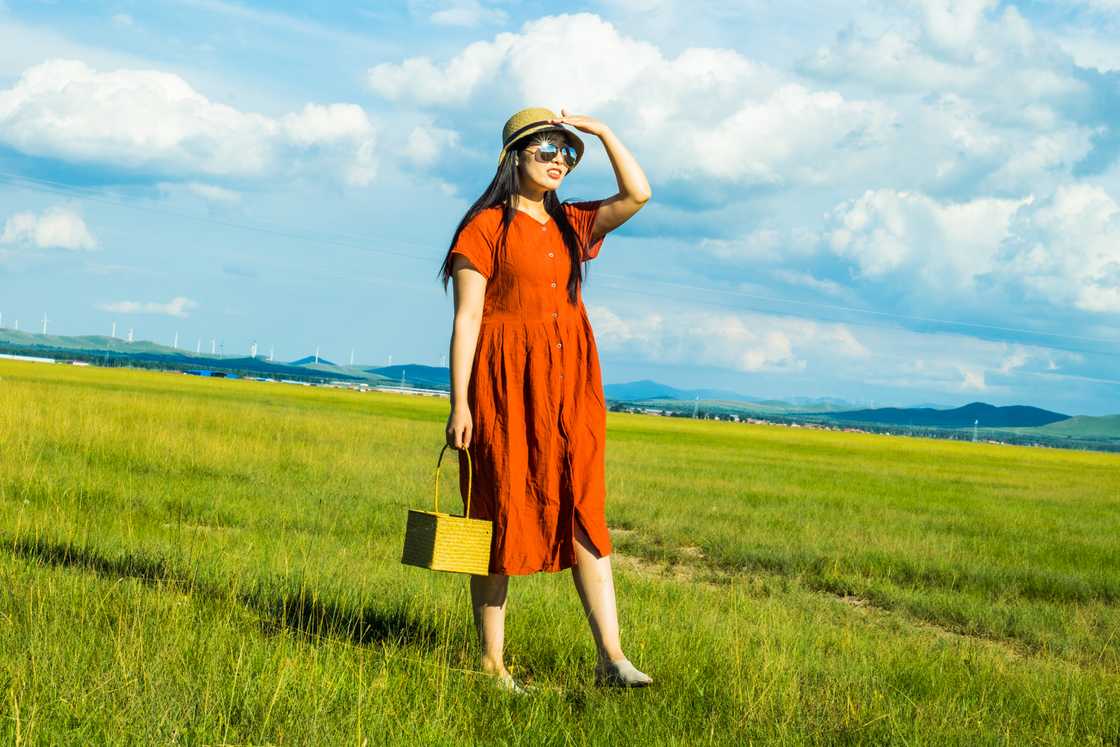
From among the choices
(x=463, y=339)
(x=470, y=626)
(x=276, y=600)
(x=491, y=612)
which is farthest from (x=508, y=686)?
(x=276, y=600)

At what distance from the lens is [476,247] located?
183 inches

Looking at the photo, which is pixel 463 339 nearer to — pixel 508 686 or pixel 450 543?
pixel 450 543

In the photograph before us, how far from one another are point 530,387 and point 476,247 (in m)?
0.61

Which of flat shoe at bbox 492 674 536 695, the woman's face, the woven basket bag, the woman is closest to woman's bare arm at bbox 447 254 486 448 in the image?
the woman

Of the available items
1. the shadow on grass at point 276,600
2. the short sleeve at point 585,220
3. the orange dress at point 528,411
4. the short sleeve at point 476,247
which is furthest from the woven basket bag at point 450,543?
the short sleeve at point 585,220

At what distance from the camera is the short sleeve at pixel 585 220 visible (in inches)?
195

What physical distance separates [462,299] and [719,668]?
2011 mm

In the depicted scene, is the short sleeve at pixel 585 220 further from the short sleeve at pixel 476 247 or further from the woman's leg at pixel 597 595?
the woman's leg at pixel 597 595

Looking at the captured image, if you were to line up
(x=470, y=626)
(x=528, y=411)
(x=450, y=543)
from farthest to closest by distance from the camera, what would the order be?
(x=470, y=626), (x=528, y=411), (x=450, y=543)

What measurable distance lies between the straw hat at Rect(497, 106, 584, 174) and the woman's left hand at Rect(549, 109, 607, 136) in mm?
26

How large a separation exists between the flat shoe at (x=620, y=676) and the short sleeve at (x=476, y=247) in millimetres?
1680

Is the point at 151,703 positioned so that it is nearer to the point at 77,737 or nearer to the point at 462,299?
the point at 77,737

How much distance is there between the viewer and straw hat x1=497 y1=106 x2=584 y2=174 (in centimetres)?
462

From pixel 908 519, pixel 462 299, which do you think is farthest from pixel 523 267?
pixel 908 519
